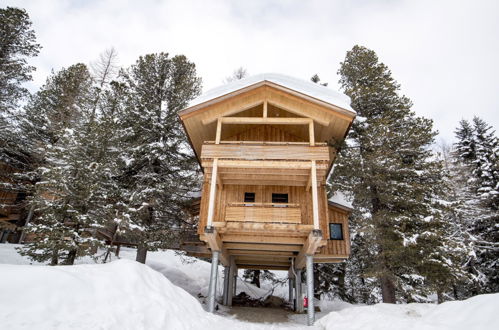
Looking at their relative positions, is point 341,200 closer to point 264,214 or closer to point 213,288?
point 264,214

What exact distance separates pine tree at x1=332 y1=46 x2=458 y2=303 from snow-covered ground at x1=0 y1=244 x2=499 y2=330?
14.2 ft

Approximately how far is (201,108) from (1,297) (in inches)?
412

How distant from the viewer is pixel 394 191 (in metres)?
13.4

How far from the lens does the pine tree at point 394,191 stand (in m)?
11.9

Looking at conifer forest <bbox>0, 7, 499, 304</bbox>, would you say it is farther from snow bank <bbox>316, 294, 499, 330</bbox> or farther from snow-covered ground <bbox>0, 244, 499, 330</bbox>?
snow-covered ground <bbox>0, 244, 499, 330</bbox>

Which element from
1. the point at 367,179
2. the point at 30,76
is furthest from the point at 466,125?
the point at 30,76


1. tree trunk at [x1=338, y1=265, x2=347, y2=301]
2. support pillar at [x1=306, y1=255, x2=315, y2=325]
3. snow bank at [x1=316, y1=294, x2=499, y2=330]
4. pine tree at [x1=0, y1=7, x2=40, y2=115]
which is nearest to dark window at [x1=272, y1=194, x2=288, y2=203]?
support pillar at [x1=306, y1=255, x2=315, y2=325]

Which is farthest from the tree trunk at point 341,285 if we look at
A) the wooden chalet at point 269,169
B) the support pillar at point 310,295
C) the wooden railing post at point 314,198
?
the wooden railing post at point 314,198

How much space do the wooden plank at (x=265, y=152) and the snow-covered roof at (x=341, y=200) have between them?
4714mm

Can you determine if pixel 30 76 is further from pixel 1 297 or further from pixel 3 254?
pixel 1 297

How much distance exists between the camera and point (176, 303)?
671cm

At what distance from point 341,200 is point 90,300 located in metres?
13.9

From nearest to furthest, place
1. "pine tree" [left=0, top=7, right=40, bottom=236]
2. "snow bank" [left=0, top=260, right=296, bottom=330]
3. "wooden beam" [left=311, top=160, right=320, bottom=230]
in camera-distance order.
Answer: "snow bank" [left=0, top=260, right=296, bottom=330] < "wooden beam" [left=311, top=160, right=320, bottom=230] < "pine tree" [left=0, top=7, right=40, bottom=236]

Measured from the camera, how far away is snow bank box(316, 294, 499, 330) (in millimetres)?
4098
